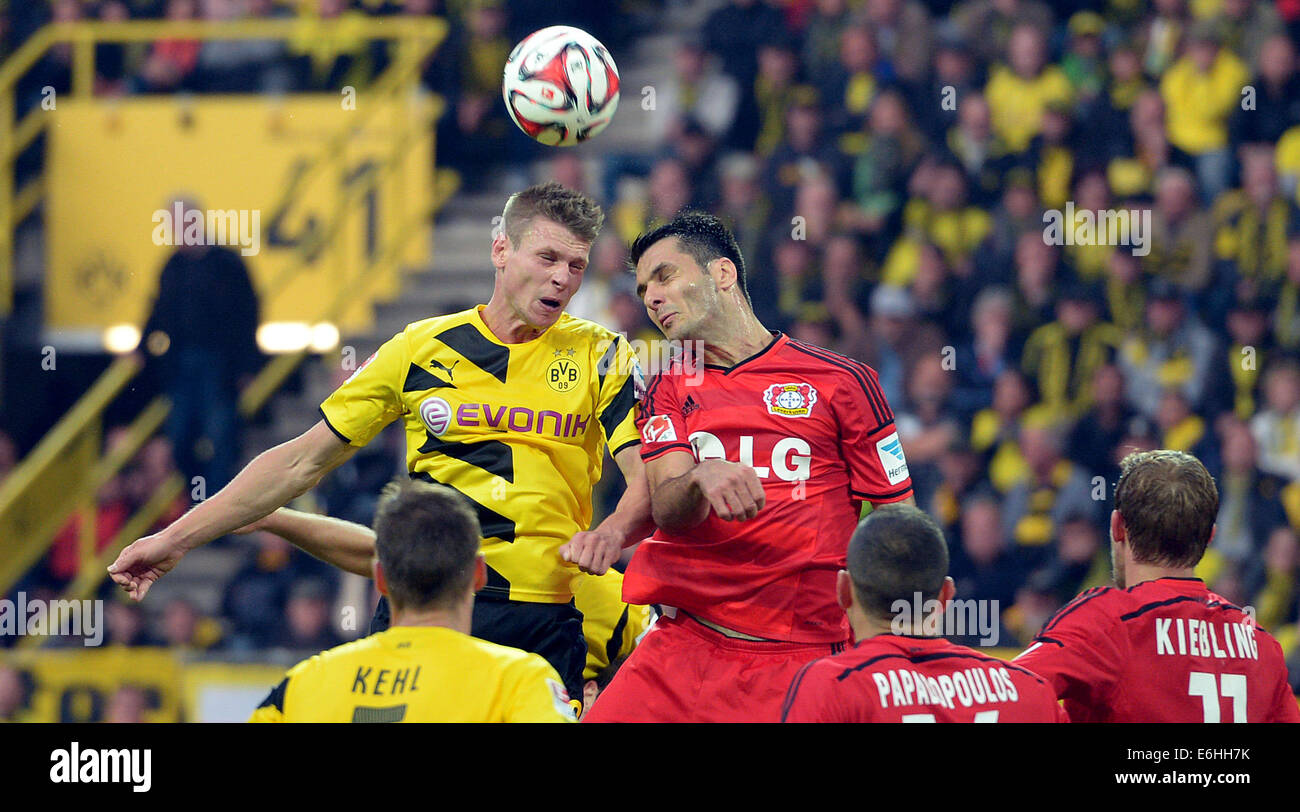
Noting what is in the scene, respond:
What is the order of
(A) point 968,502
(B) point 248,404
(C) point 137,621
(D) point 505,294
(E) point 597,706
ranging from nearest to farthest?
(E) point 597,706
(D) point 505,294
(A) point 968,502
(C) point 137,621
(B) point 248,404

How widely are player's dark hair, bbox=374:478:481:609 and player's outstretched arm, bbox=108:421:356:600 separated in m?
1.39

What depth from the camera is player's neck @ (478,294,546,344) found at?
219 inches

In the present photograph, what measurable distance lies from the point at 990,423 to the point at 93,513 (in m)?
7.05

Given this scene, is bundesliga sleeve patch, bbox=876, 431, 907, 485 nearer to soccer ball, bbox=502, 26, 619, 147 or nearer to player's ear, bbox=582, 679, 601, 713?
player's ear, bbox=582, 679, 601, 713

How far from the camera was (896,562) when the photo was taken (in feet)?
13.2

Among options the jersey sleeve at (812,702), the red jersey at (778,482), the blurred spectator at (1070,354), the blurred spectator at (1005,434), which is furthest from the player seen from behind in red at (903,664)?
the blurred spectator at (1070,354)

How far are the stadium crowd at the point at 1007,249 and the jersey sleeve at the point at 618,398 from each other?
450 centimetres

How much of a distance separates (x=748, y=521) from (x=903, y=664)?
1.17 metres

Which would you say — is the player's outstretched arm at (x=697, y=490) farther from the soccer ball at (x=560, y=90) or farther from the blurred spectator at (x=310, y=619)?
the blurred spectator at (x=310, y=619)

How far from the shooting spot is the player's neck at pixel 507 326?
18.2 ft

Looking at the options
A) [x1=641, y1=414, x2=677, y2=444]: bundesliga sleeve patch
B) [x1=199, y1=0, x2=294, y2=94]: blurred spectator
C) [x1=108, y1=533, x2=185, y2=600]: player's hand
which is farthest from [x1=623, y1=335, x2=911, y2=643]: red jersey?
[x1=199, y1=0, x2=294, y2=94]: blurred spectator

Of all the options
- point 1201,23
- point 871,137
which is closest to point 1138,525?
point 871,137

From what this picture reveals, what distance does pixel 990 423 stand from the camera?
10070mm

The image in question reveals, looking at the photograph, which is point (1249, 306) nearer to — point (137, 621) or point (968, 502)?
point (968, 502)
